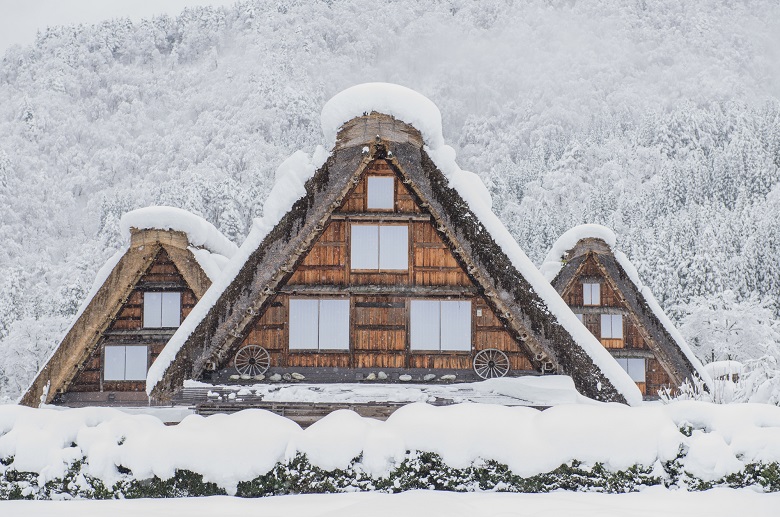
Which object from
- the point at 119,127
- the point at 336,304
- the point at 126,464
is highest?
the point at 119,127

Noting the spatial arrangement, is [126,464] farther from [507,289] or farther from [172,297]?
[172,297]

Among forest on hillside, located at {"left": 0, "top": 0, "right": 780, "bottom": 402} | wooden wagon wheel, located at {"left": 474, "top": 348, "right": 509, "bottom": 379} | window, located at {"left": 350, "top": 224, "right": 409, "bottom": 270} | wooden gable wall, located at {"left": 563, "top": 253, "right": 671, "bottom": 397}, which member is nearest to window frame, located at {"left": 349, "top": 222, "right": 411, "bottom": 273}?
window, located at {"left": 350, "top": 224, "right": 409, "bottom": 270}

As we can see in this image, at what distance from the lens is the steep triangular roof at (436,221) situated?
8.70 metres

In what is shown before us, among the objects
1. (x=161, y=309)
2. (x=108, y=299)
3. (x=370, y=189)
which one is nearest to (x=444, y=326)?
(x=370, y=189)

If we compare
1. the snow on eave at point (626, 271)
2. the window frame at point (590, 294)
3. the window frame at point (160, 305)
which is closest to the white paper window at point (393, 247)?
the window frame at point (160, 305)

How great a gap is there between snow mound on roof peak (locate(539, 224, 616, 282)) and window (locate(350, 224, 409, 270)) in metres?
7.78

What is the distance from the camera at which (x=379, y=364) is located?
31.6 ft

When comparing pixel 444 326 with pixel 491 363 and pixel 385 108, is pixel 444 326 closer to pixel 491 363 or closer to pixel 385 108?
pixel 491 363

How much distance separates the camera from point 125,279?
529 inches

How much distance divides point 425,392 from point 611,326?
9.38 m

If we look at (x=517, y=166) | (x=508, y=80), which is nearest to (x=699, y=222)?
(x=517, y=166)

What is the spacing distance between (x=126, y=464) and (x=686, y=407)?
20.7 feet

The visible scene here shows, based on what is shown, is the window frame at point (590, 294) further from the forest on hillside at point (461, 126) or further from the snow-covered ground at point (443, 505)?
the forest on hillside at point (461, 126)

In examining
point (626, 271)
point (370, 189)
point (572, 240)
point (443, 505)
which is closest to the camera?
point (443, 505)
